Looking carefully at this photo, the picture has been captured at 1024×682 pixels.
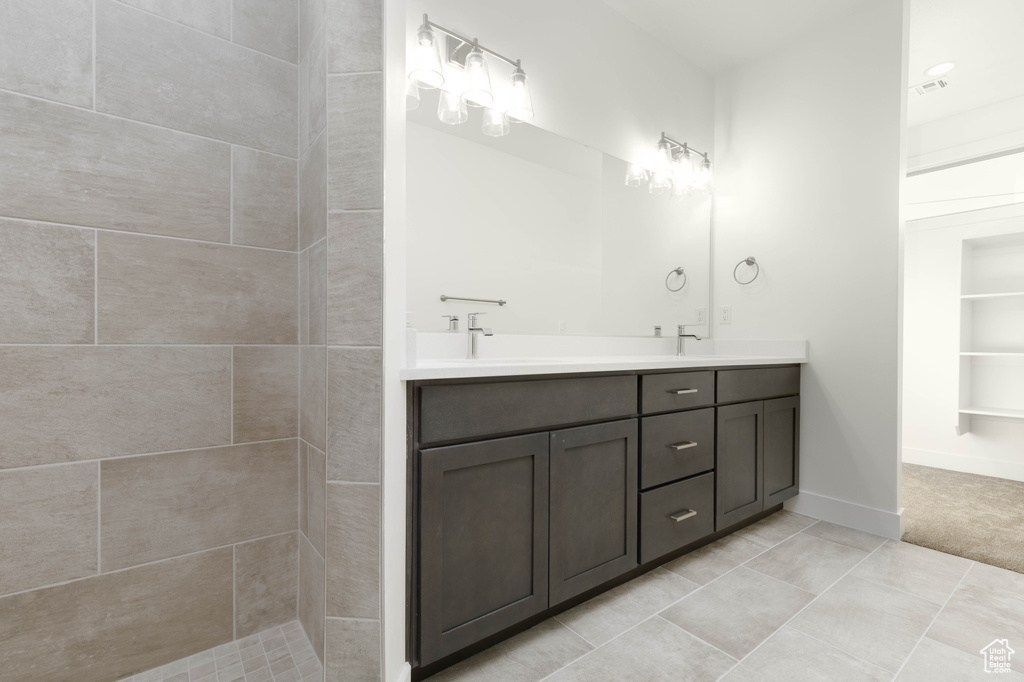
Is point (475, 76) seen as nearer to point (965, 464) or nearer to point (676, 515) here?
point (676, 515)

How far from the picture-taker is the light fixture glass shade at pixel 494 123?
188cm

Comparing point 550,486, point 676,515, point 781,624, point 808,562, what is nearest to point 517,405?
point 550,486

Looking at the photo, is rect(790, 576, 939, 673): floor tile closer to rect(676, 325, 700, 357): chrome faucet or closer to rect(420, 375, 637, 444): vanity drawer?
rect(420, 375, 637, 444): vanity drawer

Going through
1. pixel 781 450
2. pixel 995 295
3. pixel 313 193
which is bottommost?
pixel 781 450

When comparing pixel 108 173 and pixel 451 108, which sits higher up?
pixel 451 108

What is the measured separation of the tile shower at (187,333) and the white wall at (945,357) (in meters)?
Answer: 4.22

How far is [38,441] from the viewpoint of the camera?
3.85 feet

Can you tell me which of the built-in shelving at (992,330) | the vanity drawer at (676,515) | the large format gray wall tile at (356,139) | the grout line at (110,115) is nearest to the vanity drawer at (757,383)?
the vanity drawer at (676,515)

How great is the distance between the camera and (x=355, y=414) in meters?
1.18

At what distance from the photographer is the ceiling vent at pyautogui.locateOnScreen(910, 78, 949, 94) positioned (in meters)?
3.05

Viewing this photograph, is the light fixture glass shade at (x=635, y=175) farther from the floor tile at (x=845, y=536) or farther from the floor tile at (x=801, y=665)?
the floor tile at (x=801, y=665)

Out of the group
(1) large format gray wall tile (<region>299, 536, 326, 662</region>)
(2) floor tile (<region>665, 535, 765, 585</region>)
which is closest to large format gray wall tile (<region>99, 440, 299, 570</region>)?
(1) large format gray wall tile (<region>299, 536, 326, 662</region>)

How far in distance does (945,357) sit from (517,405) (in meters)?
3.86

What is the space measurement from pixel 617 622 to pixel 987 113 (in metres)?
4.42
